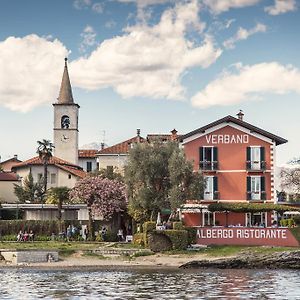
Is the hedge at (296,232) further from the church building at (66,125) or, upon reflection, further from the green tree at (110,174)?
the church building at (66,125)

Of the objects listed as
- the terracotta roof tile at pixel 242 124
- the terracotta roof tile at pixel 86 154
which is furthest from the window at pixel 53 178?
the terracotta roof tile at pixel 242 124

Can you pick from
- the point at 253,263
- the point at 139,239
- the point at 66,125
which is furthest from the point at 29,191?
the point at 253,263

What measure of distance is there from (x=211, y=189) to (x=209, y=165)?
227cm

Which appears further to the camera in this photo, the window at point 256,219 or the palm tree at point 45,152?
the palm tree at point 45,152

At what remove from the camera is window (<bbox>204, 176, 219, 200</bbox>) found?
7794 cm

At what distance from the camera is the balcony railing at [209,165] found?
7812 cm

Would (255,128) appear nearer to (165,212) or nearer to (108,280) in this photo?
(165,212)

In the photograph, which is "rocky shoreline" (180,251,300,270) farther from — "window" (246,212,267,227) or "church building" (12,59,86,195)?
"church building" (12,59,86,195)

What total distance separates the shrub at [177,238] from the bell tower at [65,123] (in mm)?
55785

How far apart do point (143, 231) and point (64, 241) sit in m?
7.96

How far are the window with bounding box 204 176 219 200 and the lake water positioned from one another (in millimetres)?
18234

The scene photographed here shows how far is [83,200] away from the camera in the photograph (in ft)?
266

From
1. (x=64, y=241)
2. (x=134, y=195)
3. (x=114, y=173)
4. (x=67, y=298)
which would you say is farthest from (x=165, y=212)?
(x=67, y=298)

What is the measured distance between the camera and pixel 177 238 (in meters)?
67.2
